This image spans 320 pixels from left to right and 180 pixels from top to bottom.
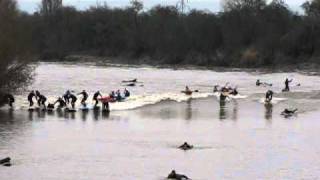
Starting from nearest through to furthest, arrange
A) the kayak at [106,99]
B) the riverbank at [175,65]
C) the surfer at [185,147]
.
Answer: the surfer at [185,147]
the kayak at [106,99]
the riverbank at [175,65]

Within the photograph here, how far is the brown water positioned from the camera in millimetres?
31672

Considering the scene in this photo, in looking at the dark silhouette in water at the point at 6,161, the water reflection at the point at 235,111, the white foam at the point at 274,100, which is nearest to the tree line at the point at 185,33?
the white foam at the point at 274,100

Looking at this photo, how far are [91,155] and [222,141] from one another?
839 centimetres

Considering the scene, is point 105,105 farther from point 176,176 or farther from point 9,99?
point 176,176

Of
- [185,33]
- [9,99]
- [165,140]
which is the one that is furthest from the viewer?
[185,33]

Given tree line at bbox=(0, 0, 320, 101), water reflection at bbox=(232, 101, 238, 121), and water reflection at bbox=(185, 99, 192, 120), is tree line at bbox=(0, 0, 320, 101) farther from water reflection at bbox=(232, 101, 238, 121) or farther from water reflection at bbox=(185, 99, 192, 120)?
water reflection at bbox=(232, 101, 238, 121)

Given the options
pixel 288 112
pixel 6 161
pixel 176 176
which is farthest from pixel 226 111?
pixel 176 176

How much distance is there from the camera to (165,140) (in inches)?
1581

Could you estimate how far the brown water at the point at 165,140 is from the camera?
1247 inches

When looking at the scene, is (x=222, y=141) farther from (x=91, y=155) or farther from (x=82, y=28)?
(x=82, y=28)

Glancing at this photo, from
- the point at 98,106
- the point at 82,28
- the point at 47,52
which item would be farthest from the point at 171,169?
the point at 82,28

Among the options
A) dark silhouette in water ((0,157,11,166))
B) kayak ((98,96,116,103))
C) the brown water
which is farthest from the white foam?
dark silhouette in water ((0,157,11,166))

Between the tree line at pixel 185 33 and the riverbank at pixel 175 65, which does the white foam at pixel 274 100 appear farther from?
the tree line at pixel 185 33

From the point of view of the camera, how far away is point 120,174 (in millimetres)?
30750
